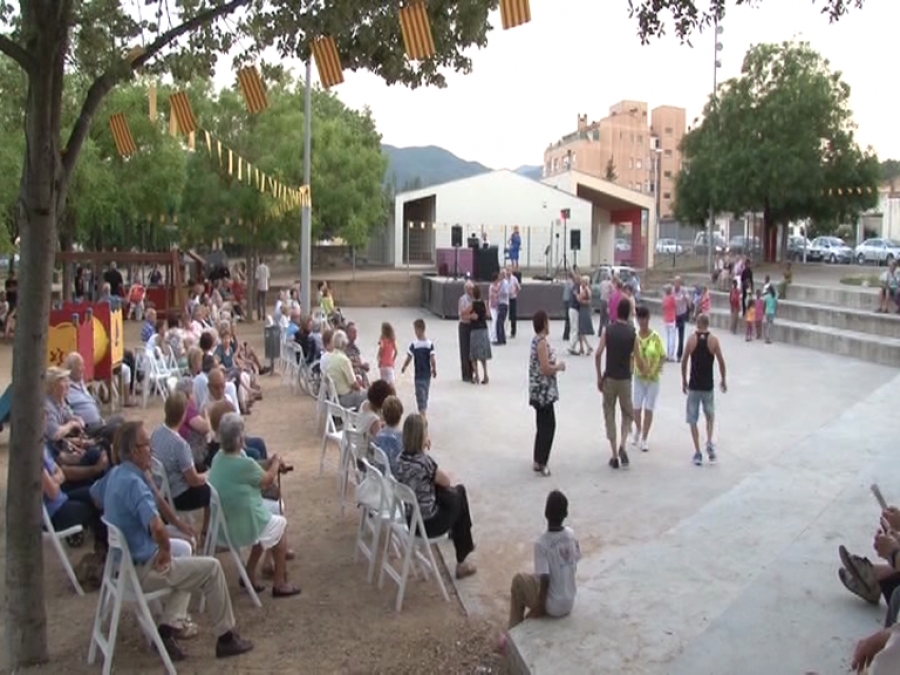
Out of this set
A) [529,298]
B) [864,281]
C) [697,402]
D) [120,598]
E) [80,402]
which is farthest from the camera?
[864,281]

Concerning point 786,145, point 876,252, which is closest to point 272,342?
point 786,145

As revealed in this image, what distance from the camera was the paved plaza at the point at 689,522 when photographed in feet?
16.7

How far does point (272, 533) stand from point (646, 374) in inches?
208

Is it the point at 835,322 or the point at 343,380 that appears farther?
the point at 835,322

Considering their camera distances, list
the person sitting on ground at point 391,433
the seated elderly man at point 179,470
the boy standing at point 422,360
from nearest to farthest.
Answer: the seated elderly man at point 179,470
the person sitting on ground at point 391,433
the boy standing at point 422,360

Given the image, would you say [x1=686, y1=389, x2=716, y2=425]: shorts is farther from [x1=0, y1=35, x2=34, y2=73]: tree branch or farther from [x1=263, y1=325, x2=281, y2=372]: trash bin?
[x1=263, y1=325, x2=281, y2=372]: trash bin

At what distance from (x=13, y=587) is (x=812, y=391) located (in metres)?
12.9

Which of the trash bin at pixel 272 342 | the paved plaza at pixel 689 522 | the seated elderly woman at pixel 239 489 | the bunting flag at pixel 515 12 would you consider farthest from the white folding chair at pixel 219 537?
the trash bin at pixel 272 342

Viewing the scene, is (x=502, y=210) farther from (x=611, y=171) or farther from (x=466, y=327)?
(x=611, y=171)

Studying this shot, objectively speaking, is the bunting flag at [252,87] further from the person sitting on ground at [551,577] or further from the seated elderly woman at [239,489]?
the person sitting on ground at [551,577]

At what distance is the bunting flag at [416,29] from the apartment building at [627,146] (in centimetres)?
9852

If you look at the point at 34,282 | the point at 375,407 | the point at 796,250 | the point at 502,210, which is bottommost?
the point at 375,407

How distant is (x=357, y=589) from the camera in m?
6.29

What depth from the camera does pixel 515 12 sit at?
660 cm
